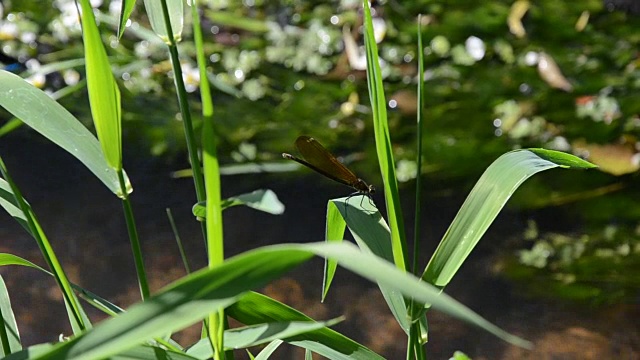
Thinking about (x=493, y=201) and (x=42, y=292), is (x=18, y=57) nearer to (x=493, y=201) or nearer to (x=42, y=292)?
(x=42, y=292)

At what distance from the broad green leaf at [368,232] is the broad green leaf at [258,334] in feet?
0.32

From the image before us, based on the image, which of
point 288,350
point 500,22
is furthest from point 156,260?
point 500,22

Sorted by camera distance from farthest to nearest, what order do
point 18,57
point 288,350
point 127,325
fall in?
point 18,57
point 288,350
point 127,325

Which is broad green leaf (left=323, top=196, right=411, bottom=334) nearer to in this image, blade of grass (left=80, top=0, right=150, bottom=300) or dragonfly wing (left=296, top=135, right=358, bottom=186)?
dragonfly wing (left=296, top=135, right=358, bottom=186)

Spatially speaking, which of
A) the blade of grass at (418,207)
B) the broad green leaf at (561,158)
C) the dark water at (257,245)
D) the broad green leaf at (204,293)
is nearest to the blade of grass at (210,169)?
the broad green leaf at (204,293)

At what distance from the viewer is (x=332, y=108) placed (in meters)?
2.06

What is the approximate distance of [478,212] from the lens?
23.5 inches

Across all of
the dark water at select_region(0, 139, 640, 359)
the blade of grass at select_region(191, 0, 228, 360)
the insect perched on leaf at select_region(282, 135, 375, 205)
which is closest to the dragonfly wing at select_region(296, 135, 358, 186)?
the insect perched on leaf at select_region(282, 135, 375, 205)

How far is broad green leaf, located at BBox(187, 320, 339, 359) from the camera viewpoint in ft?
1.62

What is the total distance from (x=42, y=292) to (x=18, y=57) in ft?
3.18

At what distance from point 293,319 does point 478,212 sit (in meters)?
0.17

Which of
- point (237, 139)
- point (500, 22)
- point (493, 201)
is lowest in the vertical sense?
point (237, 139)

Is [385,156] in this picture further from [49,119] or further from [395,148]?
[395,148]

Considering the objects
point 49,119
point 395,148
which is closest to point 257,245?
point 395,148
